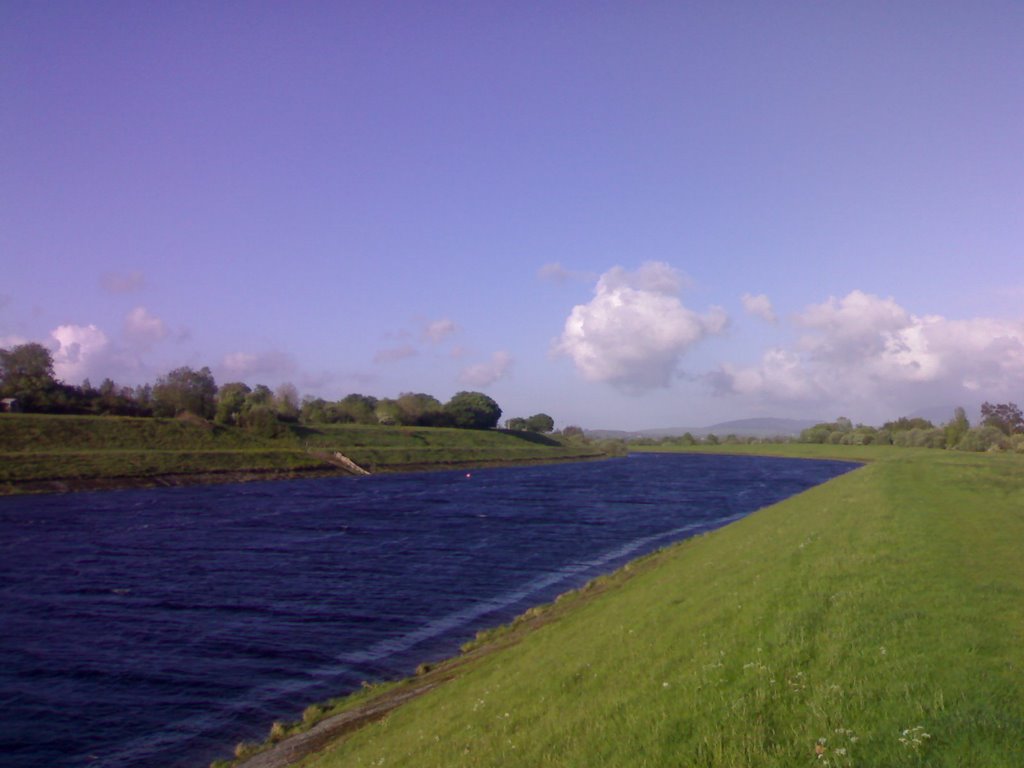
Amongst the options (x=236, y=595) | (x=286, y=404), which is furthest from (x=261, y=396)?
(x=236, y=595)

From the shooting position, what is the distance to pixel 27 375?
8444cm

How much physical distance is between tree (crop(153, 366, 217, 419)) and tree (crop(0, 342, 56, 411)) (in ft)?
Answer: 44.6

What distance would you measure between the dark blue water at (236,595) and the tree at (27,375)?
111ft

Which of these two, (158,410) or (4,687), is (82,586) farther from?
(158,410)

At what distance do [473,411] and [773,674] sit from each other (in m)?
149

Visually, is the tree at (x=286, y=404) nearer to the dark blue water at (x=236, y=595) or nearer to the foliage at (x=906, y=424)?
the dark blue water at (x=236, y=595)

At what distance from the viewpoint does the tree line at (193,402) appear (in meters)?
83.9

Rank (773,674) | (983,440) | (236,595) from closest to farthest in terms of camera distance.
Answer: (773,674) < (236,595) < (983,440)

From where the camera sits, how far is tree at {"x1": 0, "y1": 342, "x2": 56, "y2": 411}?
8188 cm

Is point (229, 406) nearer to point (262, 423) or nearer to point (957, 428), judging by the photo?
point (262, 423)

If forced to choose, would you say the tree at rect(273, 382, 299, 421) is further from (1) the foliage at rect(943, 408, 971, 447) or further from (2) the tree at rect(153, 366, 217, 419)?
(1) the foliage at rect(943, 408, 971, 447)

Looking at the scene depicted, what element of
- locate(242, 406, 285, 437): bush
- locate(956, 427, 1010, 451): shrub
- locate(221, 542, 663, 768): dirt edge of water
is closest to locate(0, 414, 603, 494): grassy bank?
locate(242, 406, 285, 437): bush

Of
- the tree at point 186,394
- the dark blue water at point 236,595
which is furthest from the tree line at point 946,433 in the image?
Answer: the tree at point 186,394

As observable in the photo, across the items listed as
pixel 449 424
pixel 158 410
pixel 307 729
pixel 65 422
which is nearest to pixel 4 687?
pixel 307 729
